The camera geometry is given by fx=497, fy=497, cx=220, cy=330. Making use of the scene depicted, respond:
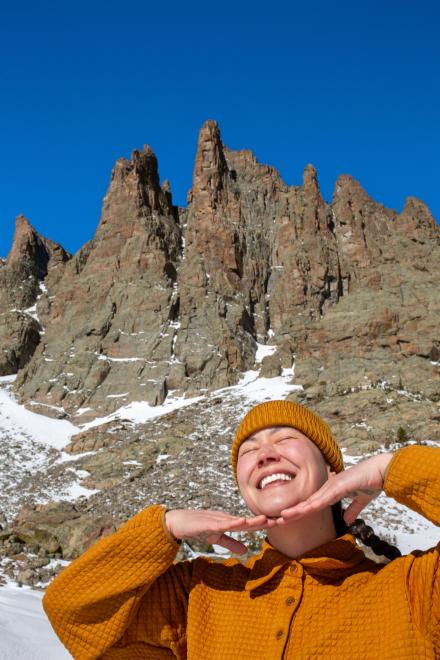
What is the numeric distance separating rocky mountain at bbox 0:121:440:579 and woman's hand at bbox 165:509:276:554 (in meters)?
13.7

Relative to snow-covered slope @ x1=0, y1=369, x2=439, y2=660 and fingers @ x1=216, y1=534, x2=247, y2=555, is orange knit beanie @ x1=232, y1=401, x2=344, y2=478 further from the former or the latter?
snow-covered slope @ x1=0, y1=369, x2=439, y2=660

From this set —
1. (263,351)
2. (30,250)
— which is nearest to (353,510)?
(263,351)

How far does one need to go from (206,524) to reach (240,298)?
6561cm

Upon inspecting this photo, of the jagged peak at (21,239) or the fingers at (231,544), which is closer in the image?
the fingers at (231,544)

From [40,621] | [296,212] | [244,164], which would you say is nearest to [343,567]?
[40,621]

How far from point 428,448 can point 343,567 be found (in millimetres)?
576

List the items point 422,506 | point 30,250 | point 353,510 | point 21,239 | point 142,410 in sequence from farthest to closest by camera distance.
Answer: point 21,239 → point 30,250 → point 142,410 → point 353,510 → point 422,506

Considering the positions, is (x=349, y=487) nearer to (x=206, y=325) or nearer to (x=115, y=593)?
(x=115, y=593)

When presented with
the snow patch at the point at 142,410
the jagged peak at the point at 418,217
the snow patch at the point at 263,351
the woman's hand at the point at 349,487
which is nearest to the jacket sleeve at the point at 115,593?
the woman's hand at the point at 349,487

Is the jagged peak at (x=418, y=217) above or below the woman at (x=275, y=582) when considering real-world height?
above

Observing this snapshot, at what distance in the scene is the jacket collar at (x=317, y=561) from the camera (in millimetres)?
1946

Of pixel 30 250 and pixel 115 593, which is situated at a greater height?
pixel 30 250

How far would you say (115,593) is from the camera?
193 centimetres

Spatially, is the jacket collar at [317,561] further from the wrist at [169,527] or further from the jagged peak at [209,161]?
the jagged peak at [209,161]
